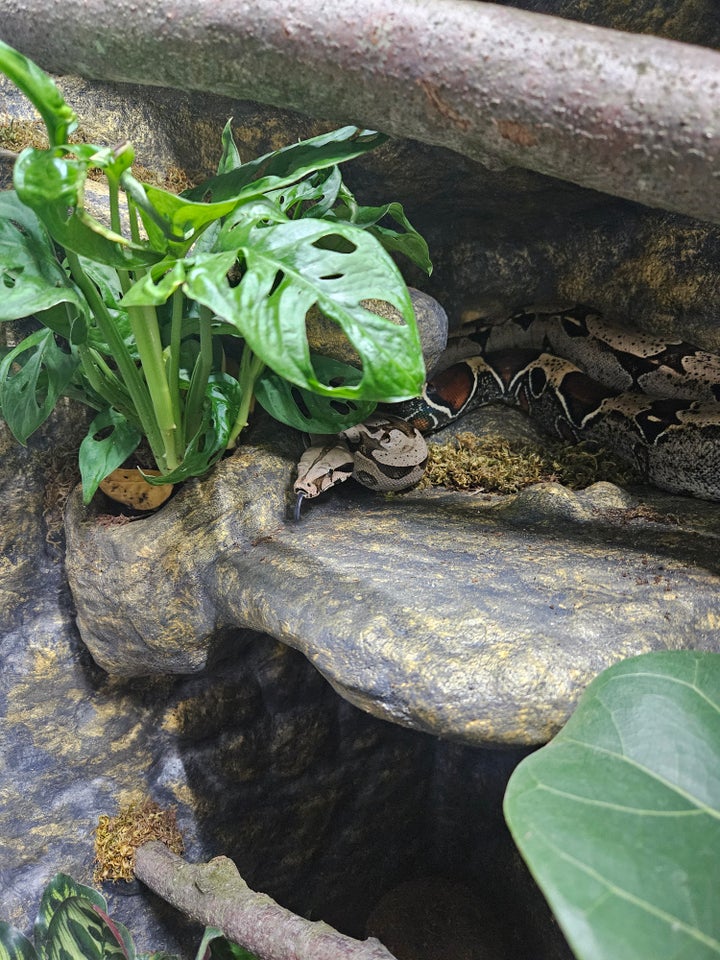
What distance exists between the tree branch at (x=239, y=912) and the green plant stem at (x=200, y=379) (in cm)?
126

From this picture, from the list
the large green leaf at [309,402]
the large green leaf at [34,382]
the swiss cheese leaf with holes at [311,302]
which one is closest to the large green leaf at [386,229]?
the large green leaf at [309,402]

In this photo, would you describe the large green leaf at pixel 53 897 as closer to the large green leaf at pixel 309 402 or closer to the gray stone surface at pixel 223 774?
the gray stone surface at pixel 223 774

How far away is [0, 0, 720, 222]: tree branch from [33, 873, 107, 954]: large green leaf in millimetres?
1979

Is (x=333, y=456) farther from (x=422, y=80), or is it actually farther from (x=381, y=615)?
(x=422, y=80)

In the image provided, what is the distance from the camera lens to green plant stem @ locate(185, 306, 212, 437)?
1.66 metres

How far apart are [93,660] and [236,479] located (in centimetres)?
80

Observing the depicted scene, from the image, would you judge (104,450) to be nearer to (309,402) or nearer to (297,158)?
(309,402)

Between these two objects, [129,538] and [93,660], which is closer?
[129,538]

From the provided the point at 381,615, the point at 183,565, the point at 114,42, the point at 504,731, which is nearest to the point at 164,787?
the point at 183,565

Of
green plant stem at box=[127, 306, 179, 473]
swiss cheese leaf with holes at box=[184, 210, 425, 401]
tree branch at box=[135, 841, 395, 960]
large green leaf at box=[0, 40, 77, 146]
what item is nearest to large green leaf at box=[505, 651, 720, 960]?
swiss cheese leaf with holes at box=[184, 210, 425, 401]

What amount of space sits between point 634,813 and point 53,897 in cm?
173

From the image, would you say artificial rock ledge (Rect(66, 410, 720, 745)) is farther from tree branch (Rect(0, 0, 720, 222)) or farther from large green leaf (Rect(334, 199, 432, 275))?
tree branch (Rect(0, 0, 720, 222))

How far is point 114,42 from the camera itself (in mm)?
1315

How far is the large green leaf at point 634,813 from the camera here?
82 centimetres
